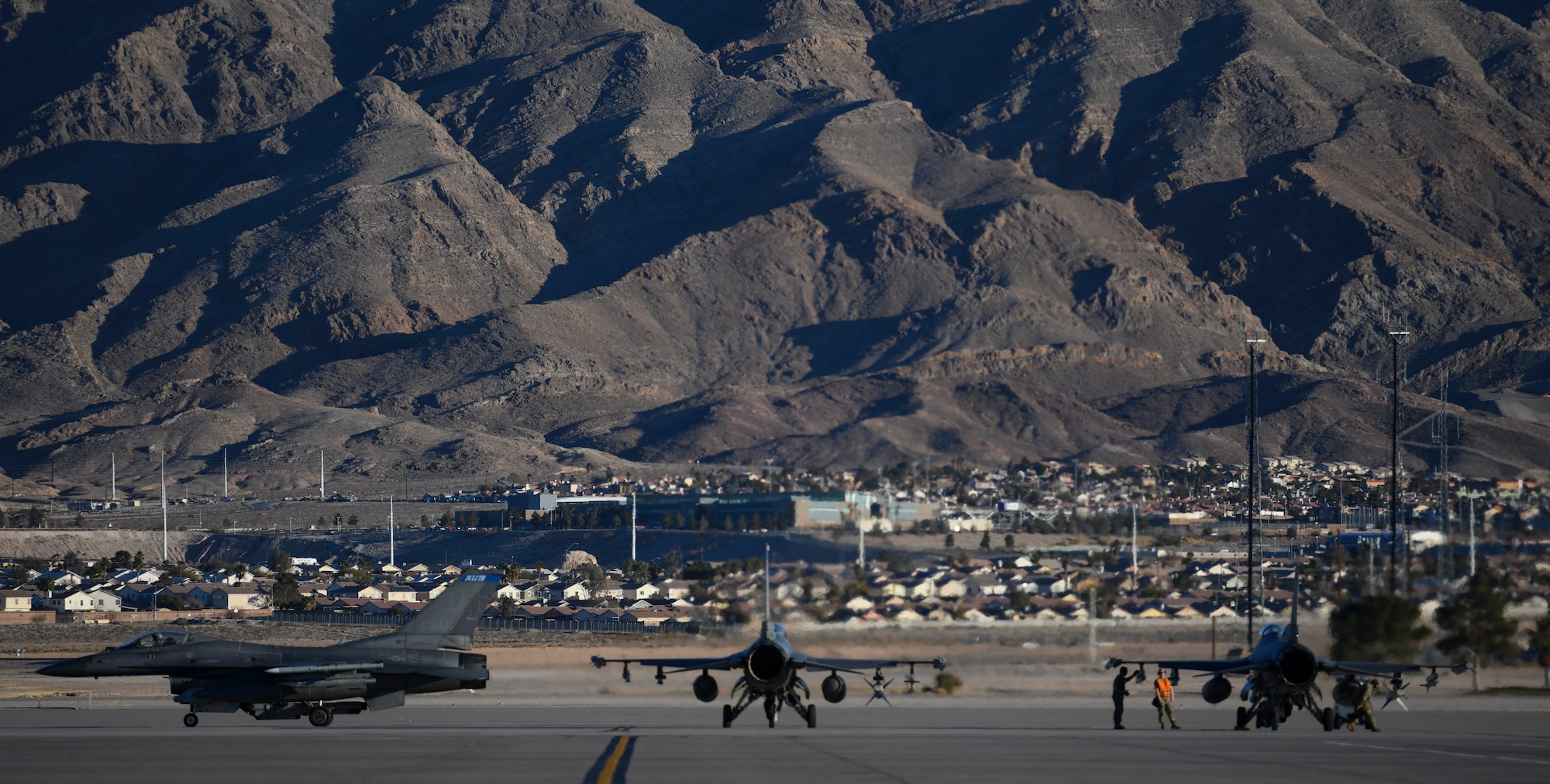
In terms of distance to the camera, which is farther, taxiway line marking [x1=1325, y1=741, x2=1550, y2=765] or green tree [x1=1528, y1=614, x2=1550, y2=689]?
green tree [x1=1528, y1=614, x2=1550, y2=689]

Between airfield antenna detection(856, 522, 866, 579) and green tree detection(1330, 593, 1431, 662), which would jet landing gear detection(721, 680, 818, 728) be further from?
green tree detection(1330, 593, 1431, 662)

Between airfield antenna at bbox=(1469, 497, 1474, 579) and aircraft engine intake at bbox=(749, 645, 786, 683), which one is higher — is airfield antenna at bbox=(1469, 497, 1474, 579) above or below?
above

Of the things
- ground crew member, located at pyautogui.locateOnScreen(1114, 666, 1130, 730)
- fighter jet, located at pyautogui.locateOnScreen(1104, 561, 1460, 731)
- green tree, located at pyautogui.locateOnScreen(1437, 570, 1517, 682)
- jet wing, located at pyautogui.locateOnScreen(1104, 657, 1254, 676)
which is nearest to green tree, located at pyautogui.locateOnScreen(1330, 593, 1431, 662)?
green tree, located at pyautogui.locateOnScreen(1437, 570, 1517, 682)

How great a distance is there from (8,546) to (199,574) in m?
45.0

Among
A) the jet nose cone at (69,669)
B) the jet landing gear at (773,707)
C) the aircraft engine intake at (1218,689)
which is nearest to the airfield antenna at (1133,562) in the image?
the aircraft engine intake at (1218,689)

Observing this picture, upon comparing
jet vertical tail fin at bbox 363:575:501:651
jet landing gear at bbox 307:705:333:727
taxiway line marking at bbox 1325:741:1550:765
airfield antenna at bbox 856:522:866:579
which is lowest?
jet landing gear at bbox 307:705:333:727

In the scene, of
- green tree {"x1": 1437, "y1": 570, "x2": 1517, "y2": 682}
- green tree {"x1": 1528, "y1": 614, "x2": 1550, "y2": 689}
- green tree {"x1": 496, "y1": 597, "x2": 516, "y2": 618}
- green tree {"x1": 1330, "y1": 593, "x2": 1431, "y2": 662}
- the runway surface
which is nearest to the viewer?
the runway surface

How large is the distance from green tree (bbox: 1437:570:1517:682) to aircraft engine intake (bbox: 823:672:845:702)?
1818cm

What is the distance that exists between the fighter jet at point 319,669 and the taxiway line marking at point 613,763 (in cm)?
877

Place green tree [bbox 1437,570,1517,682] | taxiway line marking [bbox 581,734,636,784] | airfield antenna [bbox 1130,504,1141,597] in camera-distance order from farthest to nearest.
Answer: airfield antenna [bbox 1130,504,1141,597]
green tree [bbox 1437,570,1517,682]
taxiway line marking [bbox 581,734,636,784]

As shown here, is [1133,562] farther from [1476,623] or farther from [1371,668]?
[1371,668]

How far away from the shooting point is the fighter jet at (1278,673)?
5281 cm

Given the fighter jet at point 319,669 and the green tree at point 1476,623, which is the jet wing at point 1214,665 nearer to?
the green tree at point 1476,623

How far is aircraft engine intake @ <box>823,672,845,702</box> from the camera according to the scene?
54500mm
